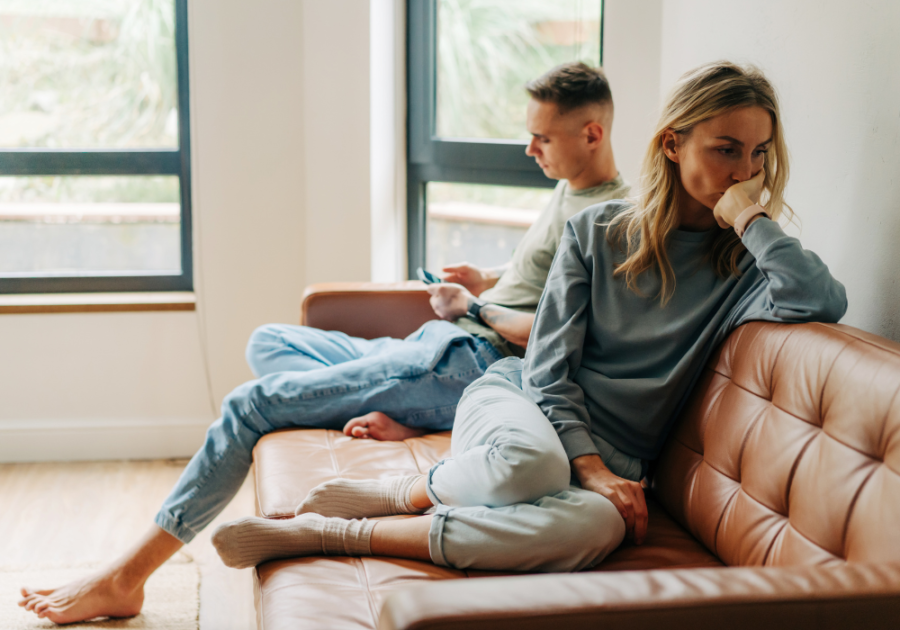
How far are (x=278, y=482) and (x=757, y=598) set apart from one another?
1003mm

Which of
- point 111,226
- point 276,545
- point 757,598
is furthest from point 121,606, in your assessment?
point 111,226

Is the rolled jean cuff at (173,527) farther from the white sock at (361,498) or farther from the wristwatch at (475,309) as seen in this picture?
the wristwatch at (475,309)

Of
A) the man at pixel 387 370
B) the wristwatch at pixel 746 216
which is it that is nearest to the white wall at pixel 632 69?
the man at pixel 387 370

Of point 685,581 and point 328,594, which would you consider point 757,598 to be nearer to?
point 685,581

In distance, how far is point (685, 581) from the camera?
75cm

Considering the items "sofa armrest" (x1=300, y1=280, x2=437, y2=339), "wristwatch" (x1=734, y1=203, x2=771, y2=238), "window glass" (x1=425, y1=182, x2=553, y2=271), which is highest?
"wristwatch" (x1=734, y1=203, x2=771, y2=238)

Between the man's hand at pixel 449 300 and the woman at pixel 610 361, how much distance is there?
1.69 ft

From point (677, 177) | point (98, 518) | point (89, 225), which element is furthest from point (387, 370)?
point (89, 225)

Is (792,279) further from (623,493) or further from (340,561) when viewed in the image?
(340,561)

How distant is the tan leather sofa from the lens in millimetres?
716

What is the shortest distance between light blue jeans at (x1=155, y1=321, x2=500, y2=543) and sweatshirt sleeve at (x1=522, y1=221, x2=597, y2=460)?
14.8 inches

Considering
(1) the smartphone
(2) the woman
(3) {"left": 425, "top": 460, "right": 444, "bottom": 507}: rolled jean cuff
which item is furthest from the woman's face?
(1) the smartphone

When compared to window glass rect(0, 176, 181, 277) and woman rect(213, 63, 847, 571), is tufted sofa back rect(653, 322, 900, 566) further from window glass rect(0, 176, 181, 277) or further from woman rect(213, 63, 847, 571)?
window glass rect(0, 176, 181, 277)

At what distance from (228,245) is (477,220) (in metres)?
0.95
